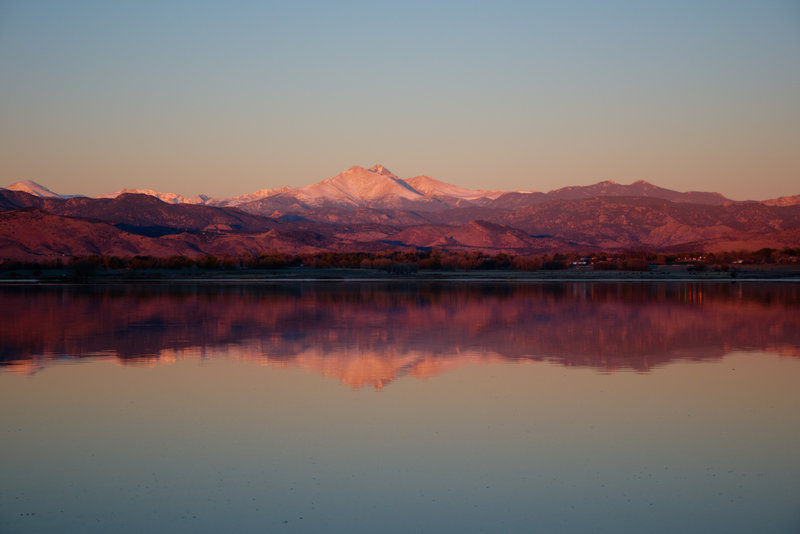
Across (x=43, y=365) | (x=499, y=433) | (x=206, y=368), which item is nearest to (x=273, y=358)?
(x=206, y=368)

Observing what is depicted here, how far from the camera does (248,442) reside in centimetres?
1255

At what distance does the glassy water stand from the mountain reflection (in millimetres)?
206

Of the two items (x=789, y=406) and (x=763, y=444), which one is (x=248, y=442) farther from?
(x=789, y=406)

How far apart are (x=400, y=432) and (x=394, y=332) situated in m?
14.8

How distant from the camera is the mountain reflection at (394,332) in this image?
21.5 meters

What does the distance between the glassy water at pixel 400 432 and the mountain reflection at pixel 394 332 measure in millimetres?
206

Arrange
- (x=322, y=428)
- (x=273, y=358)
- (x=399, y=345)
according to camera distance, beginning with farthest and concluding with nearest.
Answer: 1. (x=399, y=345)
2. (x=273, y=358)
3. (x=322, y=428)

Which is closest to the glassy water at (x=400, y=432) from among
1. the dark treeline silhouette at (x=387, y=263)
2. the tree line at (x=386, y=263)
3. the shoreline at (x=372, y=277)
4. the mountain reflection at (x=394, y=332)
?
the mountain reflection at (x=394, y=332)

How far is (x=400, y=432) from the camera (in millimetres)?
13148

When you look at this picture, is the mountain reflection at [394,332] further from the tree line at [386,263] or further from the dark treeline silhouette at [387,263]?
the tree line at [386,263]

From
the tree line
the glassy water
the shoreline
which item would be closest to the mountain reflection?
the glassy water

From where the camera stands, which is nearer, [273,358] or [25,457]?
[25,457]

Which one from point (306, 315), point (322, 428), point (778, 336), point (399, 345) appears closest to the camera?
point (322, 428)

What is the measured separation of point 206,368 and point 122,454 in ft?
26.3
